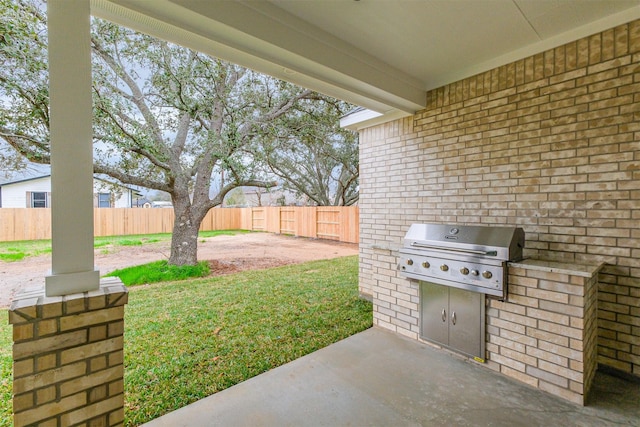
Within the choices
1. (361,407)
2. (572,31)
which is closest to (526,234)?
(572,31)

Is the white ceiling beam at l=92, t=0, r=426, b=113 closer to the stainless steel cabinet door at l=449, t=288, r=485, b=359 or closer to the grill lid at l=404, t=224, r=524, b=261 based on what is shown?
the grill lid at l=404, t=224, r=524, b=261

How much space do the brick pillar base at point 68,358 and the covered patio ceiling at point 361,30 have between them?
1903mm

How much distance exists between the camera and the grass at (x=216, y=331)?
241 cm

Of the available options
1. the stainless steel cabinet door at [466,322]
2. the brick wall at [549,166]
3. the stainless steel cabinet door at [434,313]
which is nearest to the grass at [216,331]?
the stainless steel cabinet door at [434,313]

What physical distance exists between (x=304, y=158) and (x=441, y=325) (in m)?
12.3

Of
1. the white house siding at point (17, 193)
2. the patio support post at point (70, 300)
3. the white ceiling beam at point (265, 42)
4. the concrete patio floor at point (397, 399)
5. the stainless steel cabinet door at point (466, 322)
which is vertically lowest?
the concrete patio floor at point (397, 399)

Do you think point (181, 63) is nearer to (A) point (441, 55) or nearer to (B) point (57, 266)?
(A) point (441, 55)

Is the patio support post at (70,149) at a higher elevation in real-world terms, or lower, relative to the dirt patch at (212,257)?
higher

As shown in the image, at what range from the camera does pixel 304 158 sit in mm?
14492

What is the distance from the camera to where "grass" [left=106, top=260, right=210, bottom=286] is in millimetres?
A: 6194

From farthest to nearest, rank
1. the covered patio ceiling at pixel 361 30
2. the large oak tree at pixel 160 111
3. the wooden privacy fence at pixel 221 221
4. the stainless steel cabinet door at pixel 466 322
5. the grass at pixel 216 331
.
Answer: the wooden privacy fence at pixel 221 221 < the large oak tree at pixel 160 111 < the stainless steel cabinet door at pixel 466 322 < the grass at pixel 216 331 < the covered patio ceiling at pixel 361 30

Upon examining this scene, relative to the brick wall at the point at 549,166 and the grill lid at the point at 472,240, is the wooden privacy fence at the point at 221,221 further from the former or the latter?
the grill lid at the point at 472,240

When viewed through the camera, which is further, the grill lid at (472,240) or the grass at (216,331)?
the grill lid at (472,240)

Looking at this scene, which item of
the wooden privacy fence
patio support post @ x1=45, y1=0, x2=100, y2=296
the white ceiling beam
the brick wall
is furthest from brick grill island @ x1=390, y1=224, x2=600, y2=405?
the wooden privacy fence
